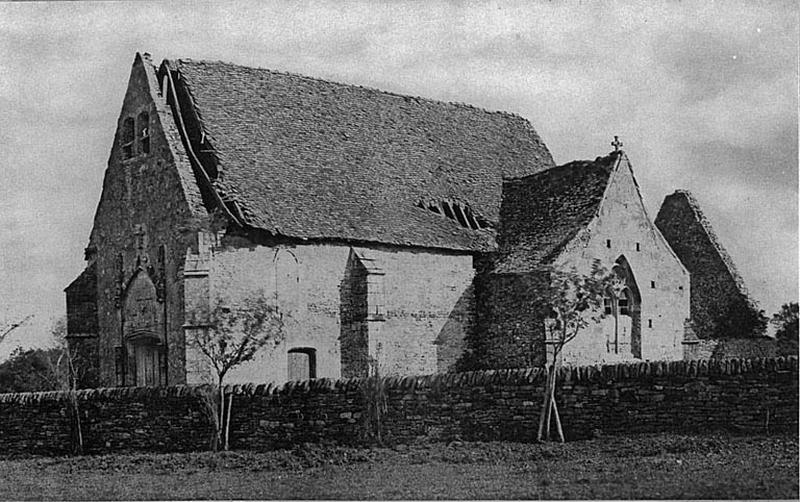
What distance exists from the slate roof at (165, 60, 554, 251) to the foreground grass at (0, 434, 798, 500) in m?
9.29

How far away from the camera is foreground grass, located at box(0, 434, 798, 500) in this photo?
15805mm

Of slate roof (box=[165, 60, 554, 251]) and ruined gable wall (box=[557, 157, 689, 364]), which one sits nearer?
slate roof (box=[165, 60, 554, 251])

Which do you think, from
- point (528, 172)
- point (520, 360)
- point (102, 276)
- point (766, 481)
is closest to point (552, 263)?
point (520, 360)

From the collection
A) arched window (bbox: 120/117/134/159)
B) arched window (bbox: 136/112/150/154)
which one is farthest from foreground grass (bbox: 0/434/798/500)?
arched window (bbox: 120/117/134/159)

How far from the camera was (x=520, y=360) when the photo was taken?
31.2 meters

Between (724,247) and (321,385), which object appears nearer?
(321,385)

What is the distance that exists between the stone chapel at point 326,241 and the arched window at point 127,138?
6 cm

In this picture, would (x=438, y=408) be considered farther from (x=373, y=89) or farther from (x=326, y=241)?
(x=373, y=89)

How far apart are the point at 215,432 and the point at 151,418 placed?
1.71 meters

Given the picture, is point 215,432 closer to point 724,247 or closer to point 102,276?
point 102,276

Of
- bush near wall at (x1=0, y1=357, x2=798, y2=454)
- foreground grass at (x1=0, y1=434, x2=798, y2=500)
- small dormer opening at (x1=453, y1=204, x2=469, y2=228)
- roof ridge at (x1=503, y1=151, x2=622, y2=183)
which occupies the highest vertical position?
roof ridge at (x1=503, y1=151, x2=622, y2=183)

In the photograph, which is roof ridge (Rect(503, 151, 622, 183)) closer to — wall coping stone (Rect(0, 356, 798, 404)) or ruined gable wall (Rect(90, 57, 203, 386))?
ruined gable wall (Rect(90, 57, 203, 386))

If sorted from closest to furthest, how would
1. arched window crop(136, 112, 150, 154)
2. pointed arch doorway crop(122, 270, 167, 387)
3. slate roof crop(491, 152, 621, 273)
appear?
pointed arch doorway crop(122, 270, 167, 387), arched window crop(136, 112, 150, 154), slate roof crop(491, 152, 621, 273)

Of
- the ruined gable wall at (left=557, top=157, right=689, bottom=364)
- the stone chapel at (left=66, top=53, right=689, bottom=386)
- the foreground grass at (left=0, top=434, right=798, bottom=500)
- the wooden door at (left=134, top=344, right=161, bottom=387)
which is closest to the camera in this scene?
the foreground grass at (left=0, top=434, right=798, bottom=500)
